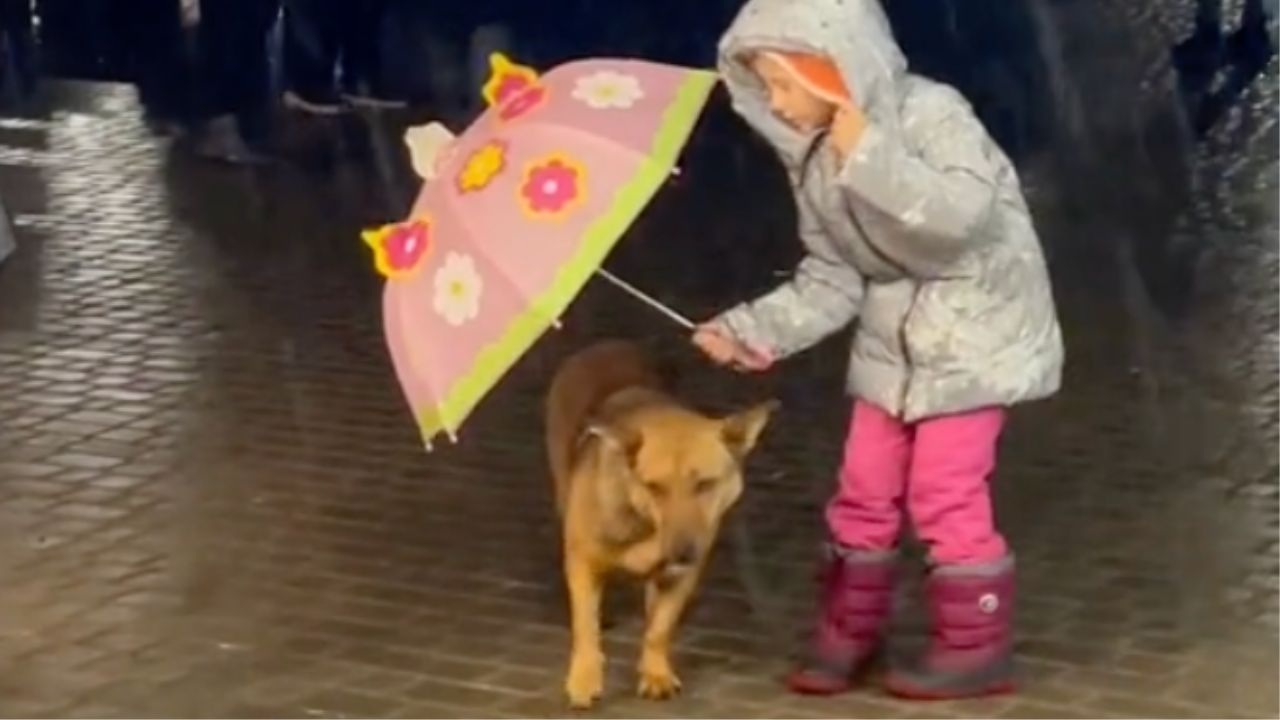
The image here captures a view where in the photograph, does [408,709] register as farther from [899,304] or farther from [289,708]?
[899,304]

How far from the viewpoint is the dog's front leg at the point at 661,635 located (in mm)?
6586

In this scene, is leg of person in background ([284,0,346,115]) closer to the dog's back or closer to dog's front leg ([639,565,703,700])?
the dog's back

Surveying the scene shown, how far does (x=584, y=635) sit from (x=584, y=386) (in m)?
0.76

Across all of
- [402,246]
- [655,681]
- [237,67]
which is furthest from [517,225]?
[237,67]

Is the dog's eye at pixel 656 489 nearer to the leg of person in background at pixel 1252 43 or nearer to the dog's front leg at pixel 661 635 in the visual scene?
the dog's front leg at pixel 661 635

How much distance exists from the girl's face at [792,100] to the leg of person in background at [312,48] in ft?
35.7

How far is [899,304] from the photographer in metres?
6.45

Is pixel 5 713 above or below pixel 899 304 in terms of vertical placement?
below

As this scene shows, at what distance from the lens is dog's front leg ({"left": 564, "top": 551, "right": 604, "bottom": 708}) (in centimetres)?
662

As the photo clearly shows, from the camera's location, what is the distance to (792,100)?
6.23 metres

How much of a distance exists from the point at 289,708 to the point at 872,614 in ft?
4.49

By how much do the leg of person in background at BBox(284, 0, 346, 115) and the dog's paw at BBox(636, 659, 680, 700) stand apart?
1061 cm

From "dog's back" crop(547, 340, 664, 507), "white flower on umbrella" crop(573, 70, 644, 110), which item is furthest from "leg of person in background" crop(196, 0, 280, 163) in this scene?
"white flower on umbrella" crop(573, 70, 644, 110)

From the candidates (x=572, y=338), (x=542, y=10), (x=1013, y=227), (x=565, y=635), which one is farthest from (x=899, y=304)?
(x=542, y=10)
